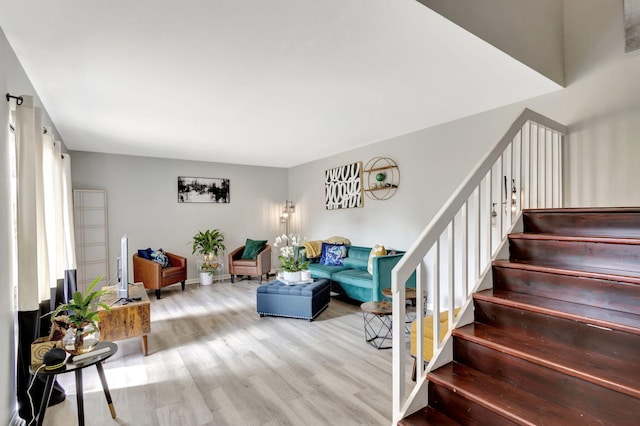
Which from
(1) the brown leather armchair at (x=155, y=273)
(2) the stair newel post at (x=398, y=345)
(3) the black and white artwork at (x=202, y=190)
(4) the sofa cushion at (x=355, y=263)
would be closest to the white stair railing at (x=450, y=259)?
(2) the stair newel post at (x=398, y=345)

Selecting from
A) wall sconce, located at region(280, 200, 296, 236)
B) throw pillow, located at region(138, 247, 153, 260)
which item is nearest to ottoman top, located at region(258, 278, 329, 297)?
throw pillow, located at region(138, 247, 153, 260)

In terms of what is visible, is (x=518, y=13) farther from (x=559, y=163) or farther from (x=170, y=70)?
(x=170, y=70)

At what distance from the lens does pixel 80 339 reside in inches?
82.4

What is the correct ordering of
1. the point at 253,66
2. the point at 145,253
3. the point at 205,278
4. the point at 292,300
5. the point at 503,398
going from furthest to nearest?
the point at 205,278 → the point at 145,253 → the point at 292,300 → the point at 253,66 → the point at 503,398

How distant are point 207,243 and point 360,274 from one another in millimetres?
3463

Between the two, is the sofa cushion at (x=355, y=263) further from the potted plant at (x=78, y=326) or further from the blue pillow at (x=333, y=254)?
the potted plant at (x=78, y=326)

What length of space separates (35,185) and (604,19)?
4.92m

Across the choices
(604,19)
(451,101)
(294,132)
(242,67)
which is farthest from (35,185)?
(604,19)

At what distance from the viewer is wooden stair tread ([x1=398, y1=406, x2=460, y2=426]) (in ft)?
5.38

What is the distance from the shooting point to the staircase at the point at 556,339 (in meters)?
1.42

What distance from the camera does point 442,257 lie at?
13.8 feet

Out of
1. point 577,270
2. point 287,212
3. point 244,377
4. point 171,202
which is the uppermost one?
point 171,202


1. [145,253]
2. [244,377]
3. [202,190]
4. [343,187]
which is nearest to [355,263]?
[343,187]

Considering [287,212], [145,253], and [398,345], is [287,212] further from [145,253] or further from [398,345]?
[398,345]
